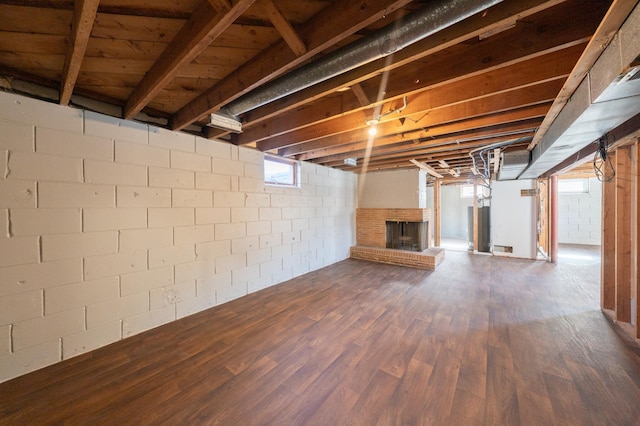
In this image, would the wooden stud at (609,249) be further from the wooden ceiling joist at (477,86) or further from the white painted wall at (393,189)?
the white painted wall at (393,189)

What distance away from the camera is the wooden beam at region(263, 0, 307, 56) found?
1092 millimetres

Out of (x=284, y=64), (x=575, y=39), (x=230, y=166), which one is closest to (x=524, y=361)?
(x=575, y=39)

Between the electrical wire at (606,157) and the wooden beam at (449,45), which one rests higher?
the wooden beam at (449,45)

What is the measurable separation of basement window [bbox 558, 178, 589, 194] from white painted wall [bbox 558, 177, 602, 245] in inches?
4.2

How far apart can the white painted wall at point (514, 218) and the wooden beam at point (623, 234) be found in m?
3.43

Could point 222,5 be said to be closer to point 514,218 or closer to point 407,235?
point 407,235

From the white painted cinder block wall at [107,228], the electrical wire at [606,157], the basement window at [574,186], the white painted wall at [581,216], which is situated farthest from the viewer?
the basement window at [574,186]

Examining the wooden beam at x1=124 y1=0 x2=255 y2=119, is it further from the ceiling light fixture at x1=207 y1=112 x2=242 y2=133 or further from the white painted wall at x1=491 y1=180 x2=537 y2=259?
the white painted wall at x1=491 y1=180 x2=537 y2=259

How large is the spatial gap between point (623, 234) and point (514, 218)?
3.49m

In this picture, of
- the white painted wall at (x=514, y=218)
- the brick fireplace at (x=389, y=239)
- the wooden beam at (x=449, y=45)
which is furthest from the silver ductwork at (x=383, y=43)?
the white painted wall at (x=514, y=218)

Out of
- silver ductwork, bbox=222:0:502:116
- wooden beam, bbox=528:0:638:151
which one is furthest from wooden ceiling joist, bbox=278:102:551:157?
silver ductwork, bbox=222:0:502:116

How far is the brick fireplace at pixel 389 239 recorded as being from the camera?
4.79m

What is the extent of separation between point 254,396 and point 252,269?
6.59ft

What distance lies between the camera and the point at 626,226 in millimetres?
2430
